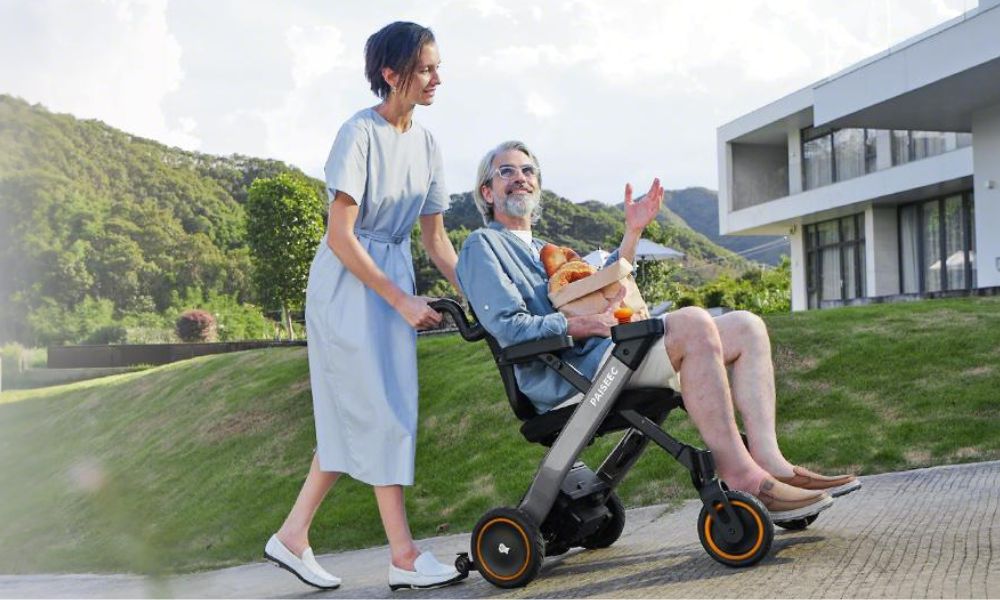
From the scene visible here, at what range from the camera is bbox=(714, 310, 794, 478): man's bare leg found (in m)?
3.05

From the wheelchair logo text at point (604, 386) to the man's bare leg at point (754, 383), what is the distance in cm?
34

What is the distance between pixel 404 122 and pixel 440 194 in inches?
12.2

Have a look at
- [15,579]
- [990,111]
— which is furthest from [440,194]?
[990,111]

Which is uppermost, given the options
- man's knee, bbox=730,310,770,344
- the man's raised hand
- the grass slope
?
the man's raised hand

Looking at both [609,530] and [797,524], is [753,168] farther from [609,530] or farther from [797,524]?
[797,524]

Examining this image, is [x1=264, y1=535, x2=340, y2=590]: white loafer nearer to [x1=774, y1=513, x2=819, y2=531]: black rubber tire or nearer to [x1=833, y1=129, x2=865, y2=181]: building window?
[x1=774, y1=513, x2=819, y2=531]: black rubber tire

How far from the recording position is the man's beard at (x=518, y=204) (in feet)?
11.4

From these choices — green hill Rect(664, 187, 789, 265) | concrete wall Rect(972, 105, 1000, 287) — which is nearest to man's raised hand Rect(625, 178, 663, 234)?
concrete wall Rect(972, 105, 1000, 287)

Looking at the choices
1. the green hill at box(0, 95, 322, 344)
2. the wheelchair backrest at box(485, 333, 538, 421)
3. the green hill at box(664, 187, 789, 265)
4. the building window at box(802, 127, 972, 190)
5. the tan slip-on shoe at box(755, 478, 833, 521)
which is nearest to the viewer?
the tan slip-on shoe at box(755, 478, 833, 521)

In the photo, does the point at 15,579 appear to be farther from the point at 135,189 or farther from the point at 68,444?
the point at 135,189

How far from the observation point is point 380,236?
3506mm

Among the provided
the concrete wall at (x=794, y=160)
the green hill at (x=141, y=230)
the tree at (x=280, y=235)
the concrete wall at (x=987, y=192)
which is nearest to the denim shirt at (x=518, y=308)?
the concrete wall at (x=987, y=192)

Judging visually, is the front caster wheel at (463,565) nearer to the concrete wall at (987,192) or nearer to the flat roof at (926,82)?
the flat roof at (926,82)

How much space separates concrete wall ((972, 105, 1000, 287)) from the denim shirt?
1606 centimetres
